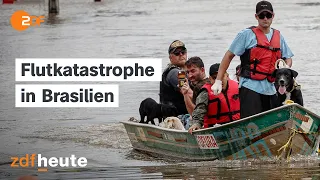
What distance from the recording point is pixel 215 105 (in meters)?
13.6

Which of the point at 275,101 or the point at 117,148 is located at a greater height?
the point at 275,101

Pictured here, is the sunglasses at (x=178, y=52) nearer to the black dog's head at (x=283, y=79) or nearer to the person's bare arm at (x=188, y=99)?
the person's bare arm at (x=188, y=99)

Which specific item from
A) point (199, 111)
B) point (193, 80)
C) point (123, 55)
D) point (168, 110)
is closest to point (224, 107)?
point (199, 111)

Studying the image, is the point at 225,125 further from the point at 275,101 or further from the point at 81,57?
the point at 81,57

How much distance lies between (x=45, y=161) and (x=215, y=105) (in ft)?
9.48

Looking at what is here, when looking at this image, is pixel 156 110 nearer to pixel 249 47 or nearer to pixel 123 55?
pixel 249 47

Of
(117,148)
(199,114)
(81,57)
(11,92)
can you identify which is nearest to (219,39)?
(81,57)

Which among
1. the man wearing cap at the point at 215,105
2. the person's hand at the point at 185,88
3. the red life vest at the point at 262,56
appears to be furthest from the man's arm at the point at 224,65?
the person's hand at the point at 185,88

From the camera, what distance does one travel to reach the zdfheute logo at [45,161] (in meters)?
14.6

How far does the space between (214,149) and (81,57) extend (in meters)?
18.4

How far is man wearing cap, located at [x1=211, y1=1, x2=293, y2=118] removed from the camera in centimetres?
1295

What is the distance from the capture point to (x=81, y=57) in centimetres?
3145

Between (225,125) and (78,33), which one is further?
(78,33)

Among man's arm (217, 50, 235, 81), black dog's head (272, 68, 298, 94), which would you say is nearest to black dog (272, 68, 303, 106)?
black dog's head (272, 68, 298, 94)
